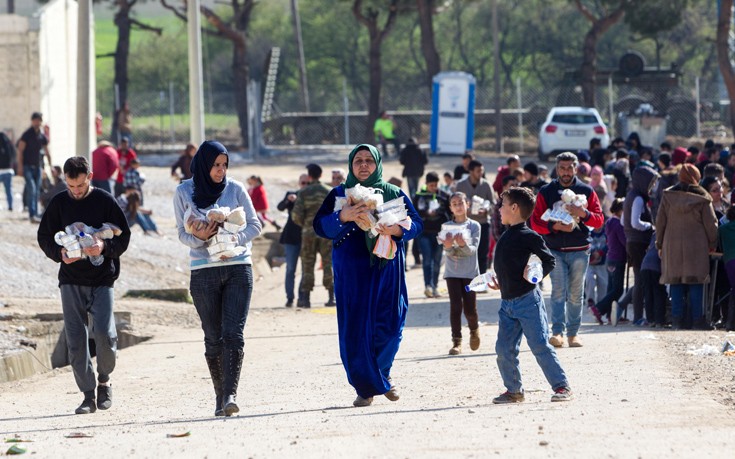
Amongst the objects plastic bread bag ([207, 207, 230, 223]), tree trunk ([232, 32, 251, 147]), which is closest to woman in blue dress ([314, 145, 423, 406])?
plastic bread bag ([207, 207, 230, 223])

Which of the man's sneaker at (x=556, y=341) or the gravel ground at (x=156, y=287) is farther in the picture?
the man's sneaker at (x=556, y=341)

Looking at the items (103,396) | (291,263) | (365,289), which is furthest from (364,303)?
(291,263)

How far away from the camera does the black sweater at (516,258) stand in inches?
386

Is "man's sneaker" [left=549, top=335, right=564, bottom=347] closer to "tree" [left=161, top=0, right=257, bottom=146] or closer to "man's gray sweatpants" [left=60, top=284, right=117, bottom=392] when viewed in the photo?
"man's gray sweatpants" [left=60, top=284, right=117, bottom=392]

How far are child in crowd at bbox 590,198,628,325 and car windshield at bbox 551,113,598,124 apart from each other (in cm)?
2212

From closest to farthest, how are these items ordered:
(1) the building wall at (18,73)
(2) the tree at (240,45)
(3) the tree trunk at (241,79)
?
(1) the building wall at (18,73) < (2) the tree at (240,45) < (3) the tree trunk at (241,79)

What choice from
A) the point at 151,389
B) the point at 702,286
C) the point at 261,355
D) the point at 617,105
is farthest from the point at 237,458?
the point at 617,105

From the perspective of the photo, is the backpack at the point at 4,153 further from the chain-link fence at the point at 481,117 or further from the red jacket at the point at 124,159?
the chain-link fence at the point at 481,117

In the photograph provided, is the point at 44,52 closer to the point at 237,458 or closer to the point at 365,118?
the point at 365,118

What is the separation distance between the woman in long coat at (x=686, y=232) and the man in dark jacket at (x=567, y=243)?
215 cm

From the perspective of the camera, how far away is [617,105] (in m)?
45.5

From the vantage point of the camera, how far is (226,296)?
9430 mm

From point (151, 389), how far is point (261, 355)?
248 centimetres

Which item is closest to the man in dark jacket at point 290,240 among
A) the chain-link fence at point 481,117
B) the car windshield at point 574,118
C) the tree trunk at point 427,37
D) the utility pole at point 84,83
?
the utility pole at point 84,83
